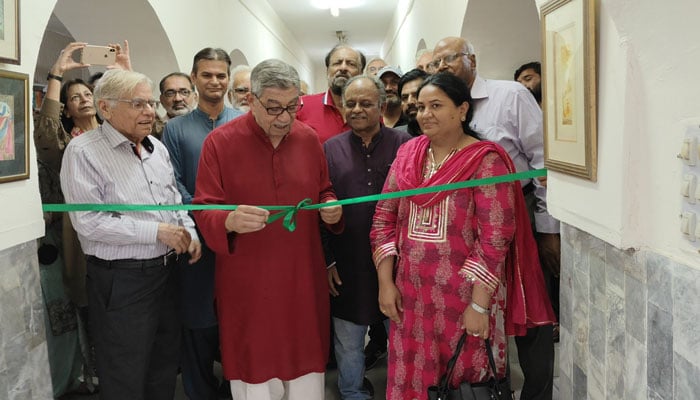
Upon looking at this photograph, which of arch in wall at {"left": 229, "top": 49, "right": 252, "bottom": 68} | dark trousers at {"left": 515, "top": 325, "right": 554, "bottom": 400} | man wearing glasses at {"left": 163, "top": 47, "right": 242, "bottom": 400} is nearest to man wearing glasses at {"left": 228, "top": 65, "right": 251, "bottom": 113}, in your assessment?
man wearing glasses at {"left": 163, "top": 47, "right": 242, "bottom": 400}

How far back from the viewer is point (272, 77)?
2.12 metres

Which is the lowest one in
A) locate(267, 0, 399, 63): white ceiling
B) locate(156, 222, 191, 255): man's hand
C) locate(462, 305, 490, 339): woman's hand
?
locate(462, 305, 490, 339): woman's hand

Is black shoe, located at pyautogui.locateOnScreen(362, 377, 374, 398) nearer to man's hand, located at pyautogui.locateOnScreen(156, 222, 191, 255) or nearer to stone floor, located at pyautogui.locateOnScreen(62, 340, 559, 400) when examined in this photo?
stone floor, located at pyautogui.locateOnScreen(62, 340, 559, 400)

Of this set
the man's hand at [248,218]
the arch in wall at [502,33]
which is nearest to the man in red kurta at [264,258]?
the man's hand at [248,218]

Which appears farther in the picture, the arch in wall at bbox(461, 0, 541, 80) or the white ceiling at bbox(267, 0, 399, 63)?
the white ceiling at bbox(267, 0, 399, 63)

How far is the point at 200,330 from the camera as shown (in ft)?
9.45

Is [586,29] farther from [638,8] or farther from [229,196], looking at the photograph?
[229,196]

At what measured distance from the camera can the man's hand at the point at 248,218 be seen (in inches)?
81.7

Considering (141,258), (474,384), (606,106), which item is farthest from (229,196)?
(606,106)

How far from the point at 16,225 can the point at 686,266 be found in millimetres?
2133

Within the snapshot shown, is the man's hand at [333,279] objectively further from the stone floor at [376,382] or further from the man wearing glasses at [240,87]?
the man wearing glasses at [240,87]

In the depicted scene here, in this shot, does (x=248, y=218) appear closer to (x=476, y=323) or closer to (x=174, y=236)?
(x=174, y=236)

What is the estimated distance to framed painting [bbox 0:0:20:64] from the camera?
1.90 meters

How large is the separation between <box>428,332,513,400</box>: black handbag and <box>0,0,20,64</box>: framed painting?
191cm
